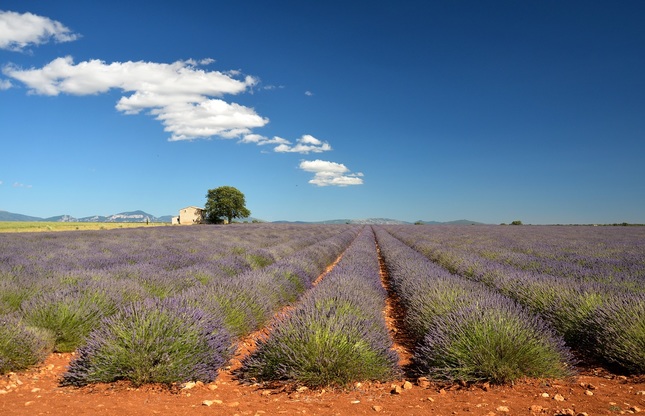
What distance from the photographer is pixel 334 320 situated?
350 centimetres

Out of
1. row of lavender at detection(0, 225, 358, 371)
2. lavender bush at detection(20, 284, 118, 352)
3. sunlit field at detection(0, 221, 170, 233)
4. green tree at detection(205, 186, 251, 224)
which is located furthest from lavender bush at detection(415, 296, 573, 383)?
green tree at detection(205, 186, 251, 224)

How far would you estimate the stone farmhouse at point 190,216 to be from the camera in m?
70.4

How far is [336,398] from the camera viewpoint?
289 cm

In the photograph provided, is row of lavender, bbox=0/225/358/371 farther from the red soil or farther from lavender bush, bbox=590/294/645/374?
lavender bush, bbox=590/294/645/374

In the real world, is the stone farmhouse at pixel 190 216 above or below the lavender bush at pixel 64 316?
above

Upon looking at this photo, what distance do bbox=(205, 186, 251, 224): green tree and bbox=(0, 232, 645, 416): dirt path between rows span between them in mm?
63165

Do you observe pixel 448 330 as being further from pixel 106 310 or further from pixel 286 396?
pixel 106 310

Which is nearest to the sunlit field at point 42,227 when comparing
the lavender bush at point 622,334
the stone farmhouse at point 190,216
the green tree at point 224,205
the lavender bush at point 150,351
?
the green tree at point 224,205

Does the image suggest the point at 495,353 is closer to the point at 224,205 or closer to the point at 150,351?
the point at 150,351

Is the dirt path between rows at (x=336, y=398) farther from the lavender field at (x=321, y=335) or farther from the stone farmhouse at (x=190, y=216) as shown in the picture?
the stone farmhouse at (x=190, y=216)

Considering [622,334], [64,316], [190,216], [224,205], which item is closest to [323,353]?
[622,334]

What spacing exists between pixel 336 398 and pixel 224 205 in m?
64.3

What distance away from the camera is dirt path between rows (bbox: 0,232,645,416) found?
8.55 feet

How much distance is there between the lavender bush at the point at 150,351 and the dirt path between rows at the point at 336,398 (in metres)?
0.09
